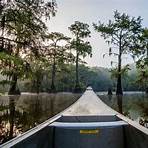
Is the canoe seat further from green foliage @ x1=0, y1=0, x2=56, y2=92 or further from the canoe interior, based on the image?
green foliage @ x1=0, y1=0, x2=56, y2=92

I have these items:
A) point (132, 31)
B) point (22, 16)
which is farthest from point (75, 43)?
point (22, 16)

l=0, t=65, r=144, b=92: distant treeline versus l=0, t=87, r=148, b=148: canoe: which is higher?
l=0, t=65, r=144, b=92: distant treeline

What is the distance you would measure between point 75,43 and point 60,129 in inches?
1756

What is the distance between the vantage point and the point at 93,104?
20.3ft

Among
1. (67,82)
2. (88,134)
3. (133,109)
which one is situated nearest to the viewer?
(88,134)

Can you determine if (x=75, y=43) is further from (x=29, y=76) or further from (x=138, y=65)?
(x=29, y=76)

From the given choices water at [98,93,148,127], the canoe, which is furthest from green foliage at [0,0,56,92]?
the canoe

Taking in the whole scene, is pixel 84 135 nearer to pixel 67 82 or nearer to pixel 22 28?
pixel 22 28

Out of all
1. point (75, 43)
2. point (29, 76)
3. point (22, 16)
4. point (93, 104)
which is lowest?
point (93, 104)

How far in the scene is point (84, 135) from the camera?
4.26 metres

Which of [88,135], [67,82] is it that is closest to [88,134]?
[88,135]

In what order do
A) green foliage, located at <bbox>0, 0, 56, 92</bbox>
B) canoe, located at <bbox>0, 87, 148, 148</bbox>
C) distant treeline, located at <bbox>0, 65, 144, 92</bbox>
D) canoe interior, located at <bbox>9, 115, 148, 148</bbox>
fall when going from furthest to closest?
distant treeline, located at <bbox>0, 65, 144, 92</bbox>
green foliage, located at <bbox>0, 0, 56, 92</bbox>
canoe interior, located at <bbox>9, 115, 148, 148</bbox>
canoe, located at <bbox>0, 87, 148, 148</bbox>

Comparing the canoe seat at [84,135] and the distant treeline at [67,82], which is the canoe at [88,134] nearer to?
the canoe seat at [84,135]

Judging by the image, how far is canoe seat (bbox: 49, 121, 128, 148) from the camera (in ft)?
13.8
